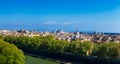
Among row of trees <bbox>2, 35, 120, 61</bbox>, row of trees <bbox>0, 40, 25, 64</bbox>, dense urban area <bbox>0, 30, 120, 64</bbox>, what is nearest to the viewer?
row of trees <bbox>0, 40, 25, 64</bbox>

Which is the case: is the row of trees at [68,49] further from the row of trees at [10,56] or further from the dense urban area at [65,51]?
the row of trees at [10,56]

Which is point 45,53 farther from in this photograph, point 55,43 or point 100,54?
point 100,54

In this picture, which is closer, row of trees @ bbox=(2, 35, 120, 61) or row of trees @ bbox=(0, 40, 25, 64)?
row of trees @ bbox=(0, 40, 25, 64)

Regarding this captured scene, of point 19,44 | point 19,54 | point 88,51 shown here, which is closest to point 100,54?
point 88,51

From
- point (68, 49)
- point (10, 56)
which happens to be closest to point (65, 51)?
point (68, 49)

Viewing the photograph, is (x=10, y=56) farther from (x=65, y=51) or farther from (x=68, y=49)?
(x=68, y=49)

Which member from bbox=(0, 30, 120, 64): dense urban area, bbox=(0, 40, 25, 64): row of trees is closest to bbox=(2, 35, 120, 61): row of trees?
bbox=(0, 30, 120, 64): dense urban area

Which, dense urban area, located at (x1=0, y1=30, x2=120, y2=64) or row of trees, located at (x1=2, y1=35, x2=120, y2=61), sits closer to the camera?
dense urban area, located at (x1=0, y1=30, x2=120, y2=64)

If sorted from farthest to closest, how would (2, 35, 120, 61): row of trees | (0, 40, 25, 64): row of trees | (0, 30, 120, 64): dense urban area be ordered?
(2, 35, 120, 61): row of trees → (0, 30, 120, 64): dense urban area → (0, 40, 25, 64): row of trees

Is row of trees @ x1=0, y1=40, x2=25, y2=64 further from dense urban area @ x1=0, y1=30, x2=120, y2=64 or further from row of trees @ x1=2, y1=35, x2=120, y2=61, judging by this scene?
row of trees @ x1=2, y1=35, x2=120, y2=61
